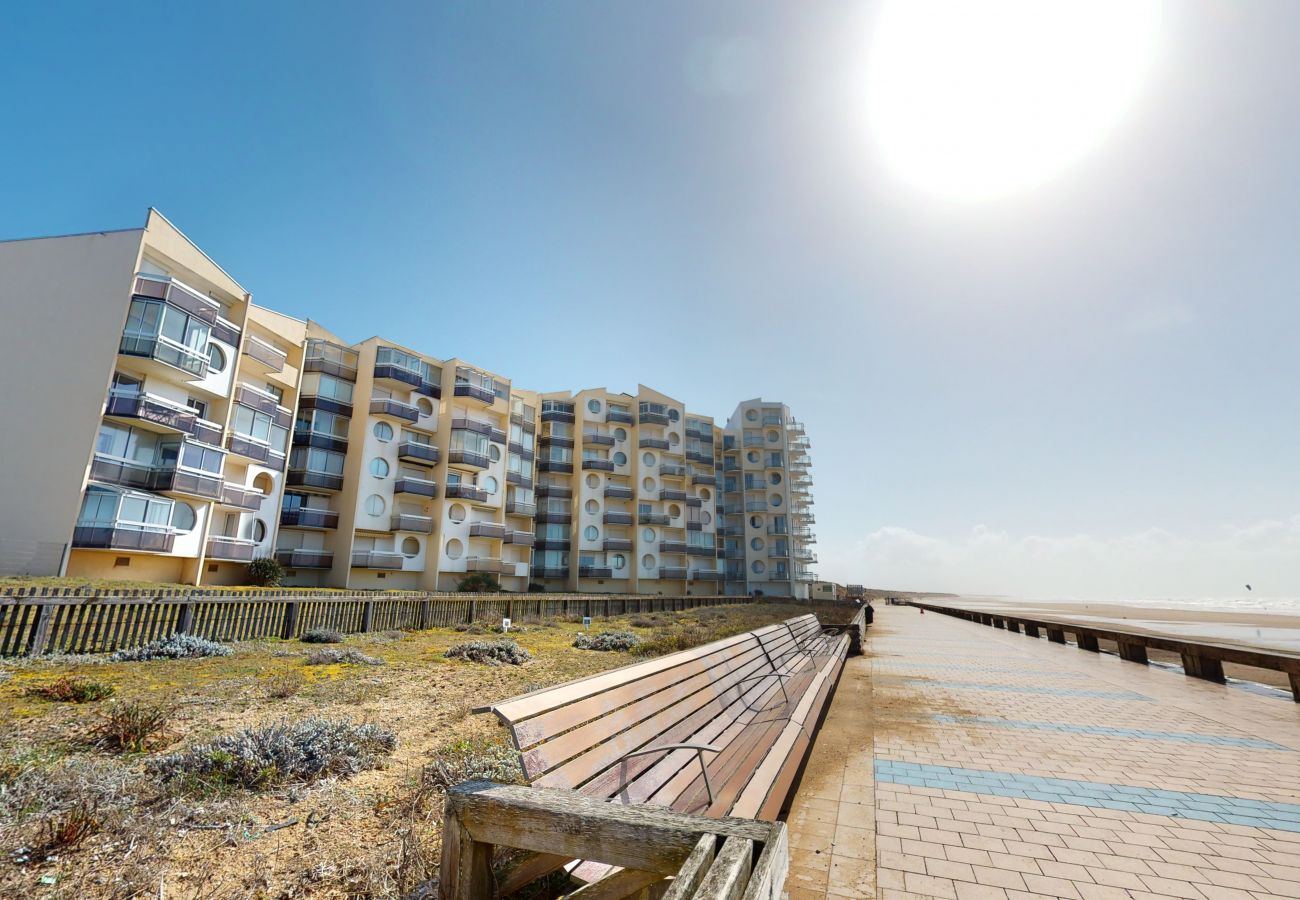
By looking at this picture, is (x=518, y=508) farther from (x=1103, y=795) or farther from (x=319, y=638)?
(x=1103, y=795)

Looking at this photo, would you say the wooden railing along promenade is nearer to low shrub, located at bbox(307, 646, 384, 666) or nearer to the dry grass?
the dry grass

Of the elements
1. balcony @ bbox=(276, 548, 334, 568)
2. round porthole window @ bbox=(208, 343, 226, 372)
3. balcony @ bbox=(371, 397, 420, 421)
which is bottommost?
balcony @ bbox=(276, 548, 334, 568)

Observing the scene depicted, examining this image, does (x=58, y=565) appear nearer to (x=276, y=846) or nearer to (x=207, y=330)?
(x=207, y=330)

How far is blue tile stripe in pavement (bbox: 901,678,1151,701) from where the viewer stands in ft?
28.9

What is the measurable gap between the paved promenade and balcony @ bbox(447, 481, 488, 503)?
104 ft

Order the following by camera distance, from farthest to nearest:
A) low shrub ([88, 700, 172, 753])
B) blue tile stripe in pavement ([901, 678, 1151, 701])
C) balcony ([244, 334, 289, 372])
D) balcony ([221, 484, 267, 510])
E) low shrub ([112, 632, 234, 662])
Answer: balcony ([244, 334, 289, 372])
balcony ([221, 484, 267, 510])
low shrub ([112, 632, 234, 662])
blue tile stripe in pavement ([901, 678, 1151, 701])
low shrub ([88, 700, 172, 753])

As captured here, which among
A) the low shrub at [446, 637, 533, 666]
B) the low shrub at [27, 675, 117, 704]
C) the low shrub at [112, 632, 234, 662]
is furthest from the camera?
the low shrub at [446, 637, 533, 666]

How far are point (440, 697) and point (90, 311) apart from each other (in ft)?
77.1

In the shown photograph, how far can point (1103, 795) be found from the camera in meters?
4.49

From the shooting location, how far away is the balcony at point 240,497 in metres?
24.2

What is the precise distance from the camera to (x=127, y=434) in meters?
20.7

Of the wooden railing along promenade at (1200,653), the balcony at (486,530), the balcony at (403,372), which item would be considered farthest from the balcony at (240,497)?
the wooden railing along promenade at (1200,653)

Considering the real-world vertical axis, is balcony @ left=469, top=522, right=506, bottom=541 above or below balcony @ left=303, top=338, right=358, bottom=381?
below

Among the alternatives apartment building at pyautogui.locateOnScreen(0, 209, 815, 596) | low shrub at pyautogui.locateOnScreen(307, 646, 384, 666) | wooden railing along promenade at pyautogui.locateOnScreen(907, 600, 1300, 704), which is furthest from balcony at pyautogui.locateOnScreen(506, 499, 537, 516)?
wooden railing along promenade at pyautogui.locateOnScreen(907, 600, 1300, 704)
